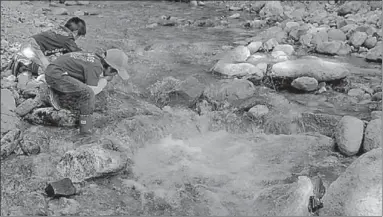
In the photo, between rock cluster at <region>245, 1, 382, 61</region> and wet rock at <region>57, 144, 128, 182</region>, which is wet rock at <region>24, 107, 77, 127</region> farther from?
rock cluster at <region>245, 1, 382, 61</region>

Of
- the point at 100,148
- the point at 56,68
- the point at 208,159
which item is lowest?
the point at 208,159

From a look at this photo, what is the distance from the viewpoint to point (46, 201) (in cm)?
387

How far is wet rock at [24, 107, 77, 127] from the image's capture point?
17.0ft

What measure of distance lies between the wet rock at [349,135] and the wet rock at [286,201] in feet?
4.04

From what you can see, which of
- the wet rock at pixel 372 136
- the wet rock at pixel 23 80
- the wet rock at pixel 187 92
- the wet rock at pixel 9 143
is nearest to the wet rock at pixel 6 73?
the wet rock at pixel 23 80

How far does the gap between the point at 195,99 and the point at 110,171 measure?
2.29 m

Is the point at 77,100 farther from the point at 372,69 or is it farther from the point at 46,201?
the point at 372,69

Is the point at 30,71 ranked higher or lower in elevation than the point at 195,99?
higher

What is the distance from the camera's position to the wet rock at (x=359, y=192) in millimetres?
3479

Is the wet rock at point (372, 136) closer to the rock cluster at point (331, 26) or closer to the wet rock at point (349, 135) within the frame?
the wet rock at point (349, 135)

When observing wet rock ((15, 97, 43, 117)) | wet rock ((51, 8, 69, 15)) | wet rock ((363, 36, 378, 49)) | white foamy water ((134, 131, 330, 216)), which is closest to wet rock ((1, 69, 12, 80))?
wet rock ((15, 97, 43, 117))

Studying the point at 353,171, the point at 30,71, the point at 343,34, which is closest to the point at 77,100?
the point at 30,71

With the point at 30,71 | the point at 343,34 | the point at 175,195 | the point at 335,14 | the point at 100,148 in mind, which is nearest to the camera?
the point at 175,195

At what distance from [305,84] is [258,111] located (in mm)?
1205
